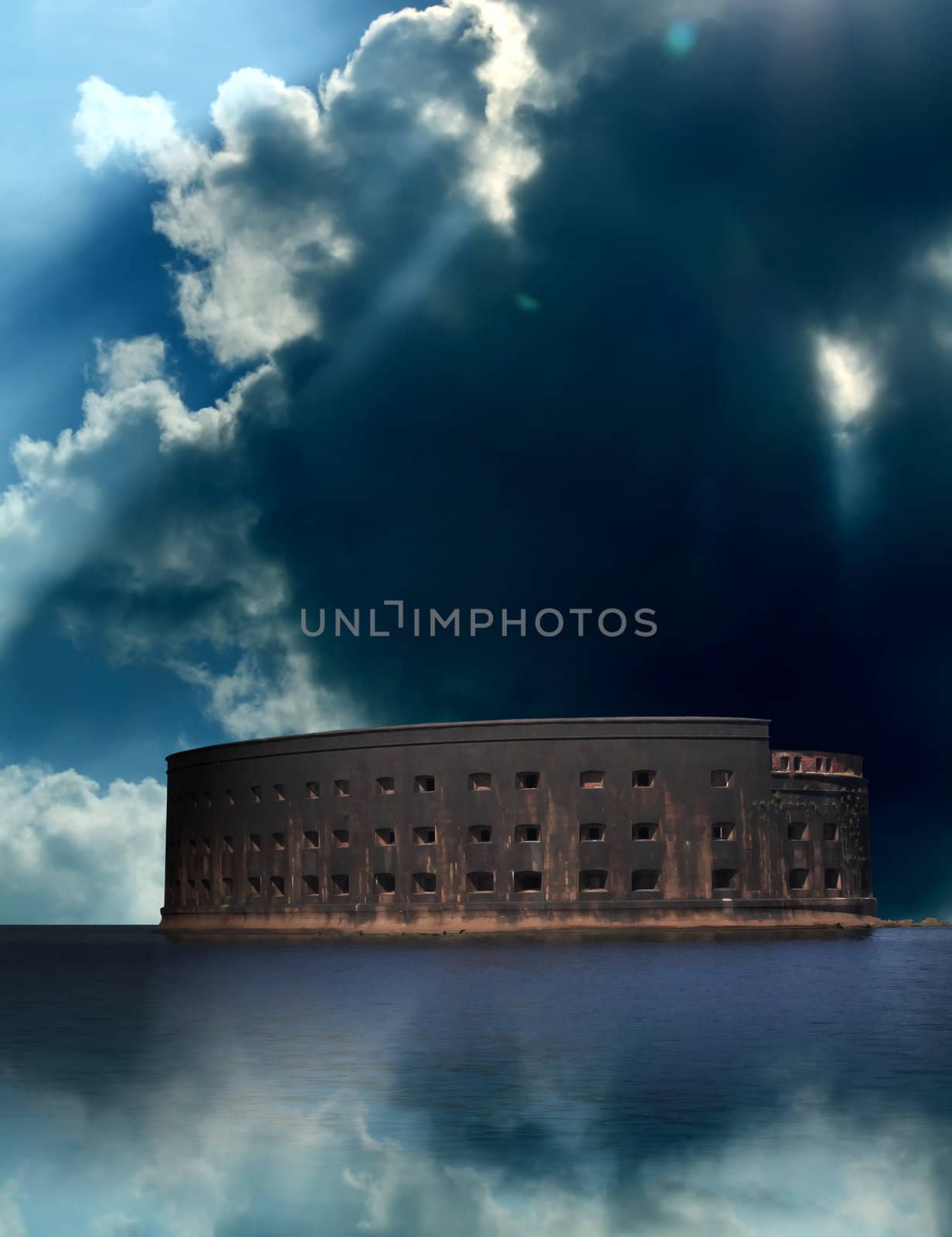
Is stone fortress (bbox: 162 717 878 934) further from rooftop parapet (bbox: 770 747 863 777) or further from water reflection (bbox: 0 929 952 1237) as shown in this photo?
water reflection (bbox: 0 929 952 1237)

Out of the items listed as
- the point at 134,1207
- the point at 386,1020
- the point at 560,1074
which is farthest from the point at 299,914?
the point at 134,1207

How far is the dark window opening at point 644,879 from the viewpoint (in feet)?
186

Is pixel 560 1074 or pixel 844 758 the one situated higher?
pixel 844 758

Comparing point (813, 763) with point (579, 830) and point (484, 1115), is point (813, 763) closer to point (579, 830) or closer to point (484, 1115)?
point (579, 830)

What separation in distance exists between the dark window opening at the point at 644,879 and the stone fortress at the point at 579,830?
2.5 inches

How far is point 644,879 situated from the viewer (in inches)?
2238

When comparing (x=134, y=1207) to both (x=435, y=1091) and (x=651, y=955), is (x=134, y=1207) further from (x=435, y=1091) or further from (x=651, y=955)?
(x=651, y=955)

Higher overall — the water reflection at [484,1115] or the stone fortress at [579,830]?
the stone fortress at [579,830]

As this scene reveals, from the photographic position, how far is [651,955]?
4184 cm

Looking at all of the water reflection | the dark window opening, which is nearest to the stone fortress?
the dark window opening

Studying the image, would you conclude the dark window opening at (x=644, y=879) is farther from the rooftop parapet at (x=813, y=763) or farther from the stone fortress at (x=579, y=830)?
the rooftop parapet at (x=813, y=763)

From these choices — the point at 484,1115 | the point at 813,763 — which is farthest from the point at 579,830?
the point at 484,1115

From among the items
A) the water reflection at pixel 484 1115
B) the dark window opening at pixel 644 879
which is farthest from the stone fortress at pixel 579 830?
the water reflection at pixel 484 1115

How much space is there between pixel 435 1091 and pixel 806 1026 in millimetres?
8138
